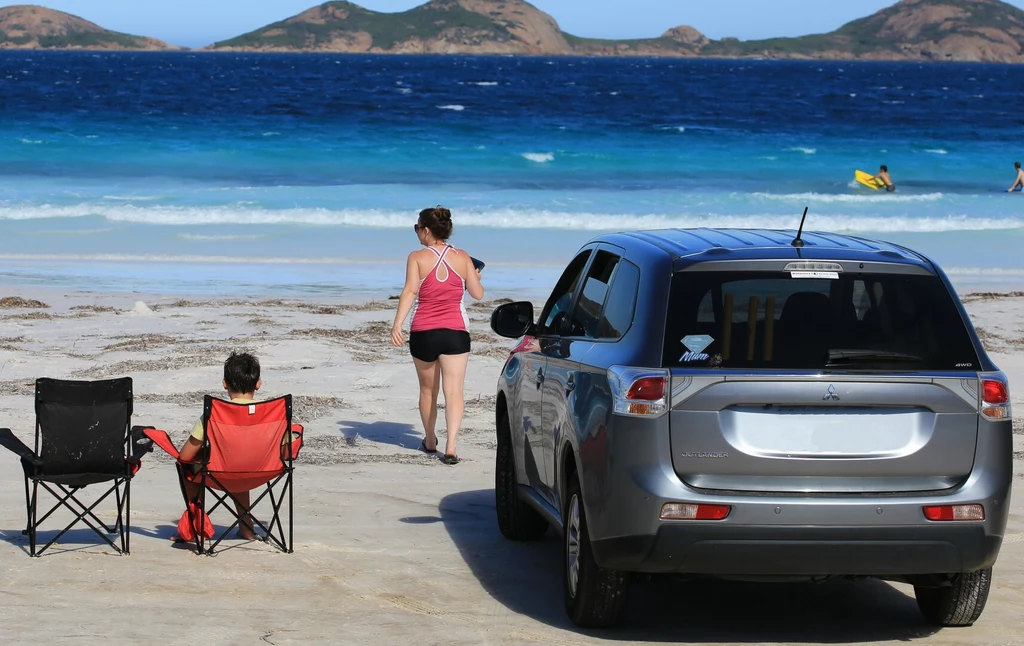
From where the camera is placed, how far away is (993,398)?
484 cm

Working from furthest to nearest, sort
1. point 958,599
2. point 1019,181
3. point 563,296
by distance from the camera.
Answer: point 1019,181, point 563,296, point 958,599

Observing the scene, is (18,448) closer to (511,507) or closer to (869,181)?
(511,507)

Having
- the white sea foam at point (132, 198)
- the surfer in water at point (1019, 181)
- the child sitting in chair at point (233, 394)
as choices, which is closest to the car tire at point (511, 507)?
the child sitting in chair at point (233, 394)

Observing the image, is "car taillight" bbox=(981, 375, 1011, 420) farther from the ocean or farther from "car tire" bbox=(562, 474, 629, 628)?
the ocean

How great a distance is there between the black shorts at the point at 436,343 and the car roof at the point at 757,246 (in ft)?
10.6

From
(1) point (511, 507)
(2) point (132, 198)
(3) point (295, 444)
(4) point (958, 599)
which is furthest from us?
(2) point (132, 198)

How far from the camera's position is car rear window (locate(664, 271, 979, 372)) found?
4.82 m

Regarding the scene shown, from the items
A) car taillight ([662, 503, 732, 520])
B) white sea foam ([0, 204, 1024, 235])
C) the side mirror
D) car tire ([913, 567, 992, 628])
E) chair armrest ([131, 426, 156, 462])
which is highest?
the side mirror

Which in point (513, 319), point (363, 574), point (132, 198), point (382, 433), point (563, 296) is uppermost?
point (563, 296)

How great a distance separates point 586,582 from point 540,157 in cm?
3862

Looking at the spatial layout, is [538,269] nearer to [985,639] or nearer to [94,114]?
[985,639]

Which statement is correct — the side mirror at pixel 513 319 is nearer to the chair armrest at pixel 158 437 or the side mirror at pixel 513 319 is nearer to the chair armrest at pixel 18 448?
the chair armrest at pixel 158 437

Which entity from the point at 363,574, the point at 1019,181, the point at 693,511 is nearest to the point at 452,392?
the point at 363,574

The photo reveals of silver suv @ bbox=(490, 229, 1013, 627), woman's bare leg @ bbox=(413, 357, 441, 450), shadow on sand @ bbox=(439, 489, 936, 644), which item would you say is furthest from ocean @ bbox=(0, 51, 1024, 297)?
silver suv @ bbox=(490, 229, 1013, 627)
